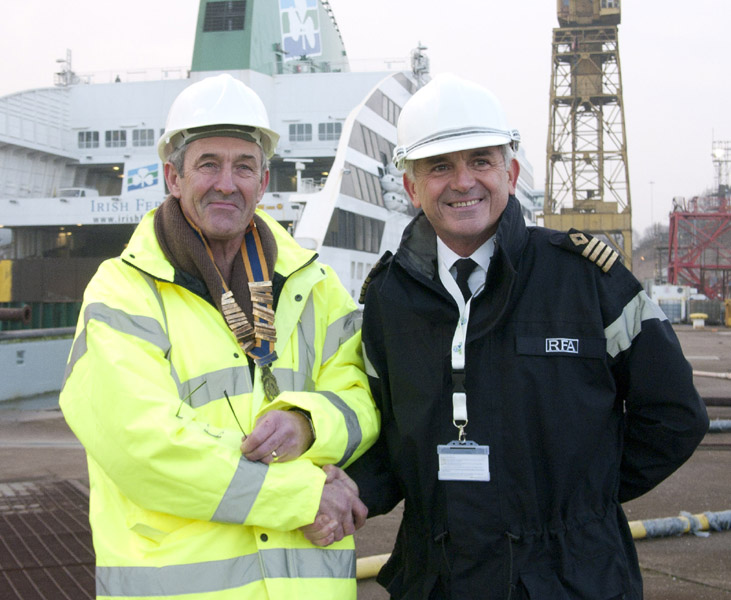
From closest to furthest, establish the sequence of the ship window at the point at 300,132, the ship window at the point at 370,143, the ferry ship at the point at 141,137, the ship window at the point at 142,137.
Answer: the ship window at the point at 370,143, the ferry ship at the point at 141,137, the ship window at the point at 300,132, the ship window at the point at 142,137

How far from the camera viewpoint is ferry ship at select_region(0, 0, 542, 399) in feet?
96.7

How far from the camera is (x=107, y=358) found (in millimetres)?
2059

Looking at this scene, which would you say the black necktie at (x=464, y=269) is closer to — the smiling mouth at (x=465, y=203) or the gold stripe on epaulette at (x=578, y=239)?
the smiling mouth at (x=465, y=203)

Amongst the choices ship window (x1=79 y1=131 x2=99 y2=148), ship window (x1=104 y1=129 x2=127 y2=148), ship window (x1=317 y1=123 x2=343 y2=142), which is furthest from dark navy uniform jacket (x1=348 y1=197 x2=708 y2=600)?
ship window (x1=79 y1=131 x2=99 y2=148)

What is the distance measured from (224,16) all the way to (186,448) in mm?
33680

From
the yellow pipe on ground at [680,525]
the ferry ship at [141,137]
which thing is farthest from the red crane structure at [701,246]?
the yellow pipe on ground at [680,525]

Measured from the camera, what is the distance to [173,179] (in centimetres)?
258

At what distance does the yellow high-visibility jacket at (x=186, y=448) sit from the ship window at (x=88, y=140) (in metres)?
35.7

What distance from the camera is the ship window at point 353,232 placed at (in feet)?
79.4

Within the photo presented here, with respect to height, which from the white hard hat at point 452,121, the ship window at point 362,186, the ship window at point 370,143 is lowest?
the white hard hat at point 452,121

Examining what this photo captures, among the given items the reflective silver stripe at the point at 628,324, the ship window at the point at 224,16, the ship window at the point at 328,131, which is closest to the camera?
the reflective silver stripe at the point at 628,324

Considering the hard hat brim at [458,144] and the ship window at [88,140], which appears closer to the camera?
the hard hat brim at [458,144]

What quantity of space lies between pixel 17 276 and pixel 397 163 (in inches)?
1342

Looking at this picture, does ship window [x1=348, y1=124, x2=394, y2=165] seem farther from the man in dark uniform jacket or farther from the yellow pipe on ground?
the man in dark uniform jacket
